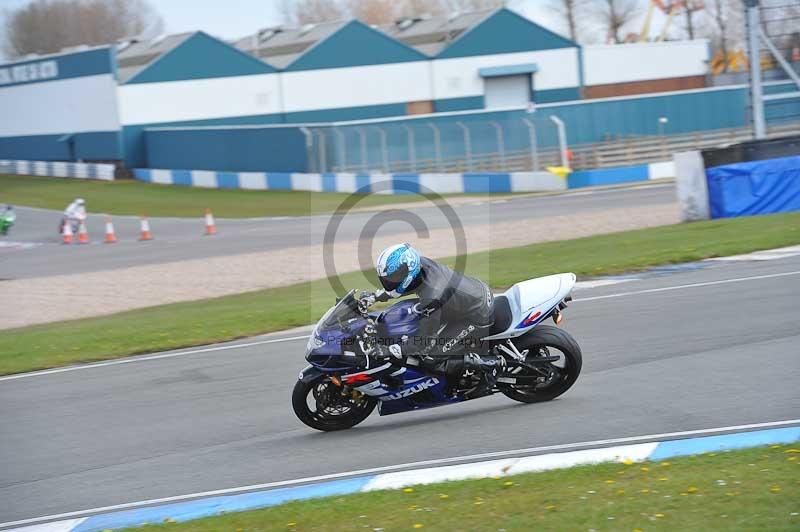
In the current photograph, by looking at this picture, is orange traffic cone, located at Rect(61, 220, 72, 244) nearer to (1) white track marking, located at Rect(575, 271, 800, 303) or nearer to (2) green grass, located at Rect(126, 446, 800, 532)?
(1) white track marking, located at Rect(575, 271, 800, 303)

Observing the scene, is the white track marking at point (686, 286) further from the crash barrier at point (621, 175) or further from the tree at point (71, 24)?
the tree at point (71, 24)

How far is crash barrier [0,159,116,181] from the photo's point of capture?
5228 centimetres

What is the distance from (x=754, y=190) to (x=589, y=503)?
1705cm

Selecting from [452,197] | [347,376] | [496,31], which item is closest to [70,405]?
[347,376]

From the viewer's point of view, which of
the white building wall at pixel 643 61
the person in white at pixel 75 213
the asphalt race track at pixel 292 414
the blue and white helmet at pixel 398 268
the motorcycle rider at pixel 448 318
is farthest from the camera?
the white building wall at pixel 643 61

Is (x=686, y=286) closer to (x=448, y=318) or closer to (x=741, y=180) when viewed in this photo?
(x=448, y=318)

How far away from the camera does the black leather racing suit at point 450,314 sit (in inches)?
338

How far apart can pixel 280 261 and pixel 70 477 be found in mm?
14052

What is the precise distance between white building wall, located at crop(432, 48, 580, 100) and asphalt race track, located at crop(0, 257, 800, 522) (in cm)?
4624

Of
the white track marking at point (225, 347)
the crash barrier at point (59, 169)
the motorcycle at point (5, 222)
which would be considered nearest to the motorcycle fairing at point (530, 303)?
the white track marking at point (225, 347)

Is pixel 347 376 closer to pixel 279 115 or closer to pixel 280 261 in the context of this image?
pixel 280 261

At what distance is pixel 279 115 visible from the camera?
55.1 metres

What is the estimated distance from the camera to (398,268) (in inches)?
327

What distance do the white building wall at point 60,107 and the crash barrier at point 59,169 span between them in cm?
196
